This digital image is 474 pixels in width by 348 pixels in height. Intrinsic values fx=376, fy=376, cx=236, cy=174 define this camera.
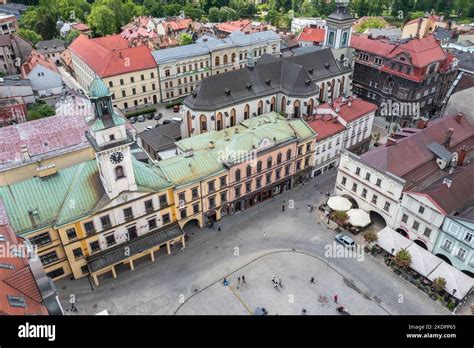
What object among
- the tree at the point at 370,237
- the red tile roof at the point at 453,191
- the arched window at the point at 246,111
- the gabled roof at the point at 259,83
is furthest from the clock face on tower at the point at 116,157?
the red tile roof at the point at 453,191

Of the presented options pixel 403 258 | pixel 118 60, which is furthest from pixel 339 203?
pixel 118 60

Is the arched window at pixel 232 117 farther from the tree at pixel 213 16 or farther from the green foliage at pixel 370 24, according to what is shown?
the tree at pixel 213 16

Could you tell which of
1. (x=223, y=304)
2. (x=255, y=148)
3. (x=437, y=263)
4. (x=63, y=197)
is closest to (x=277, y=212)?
(x=255, y=148)

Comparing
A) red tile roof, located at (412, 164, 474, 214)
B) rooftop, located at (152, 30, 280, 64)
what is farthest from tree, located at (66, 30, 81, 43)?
red tile roof, located at (412, 164, 474, 214)

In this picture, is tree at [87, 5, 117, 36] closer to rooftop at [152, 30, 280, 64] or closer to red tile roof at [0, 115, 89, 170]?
rooftop at [152, 30, 280, 64]

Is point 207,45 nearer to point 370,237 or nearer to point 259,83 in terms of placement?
point 259,83

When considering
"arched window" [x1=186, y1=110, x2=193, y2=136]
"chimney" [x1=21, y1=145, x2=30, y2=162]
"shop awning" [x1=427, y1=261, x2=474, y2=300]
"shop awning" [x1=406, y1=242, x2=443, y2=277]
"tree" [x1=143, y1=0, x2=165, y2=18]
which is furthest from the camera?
"tree" [x1=143, y1=0, x2=165, y2=18]
